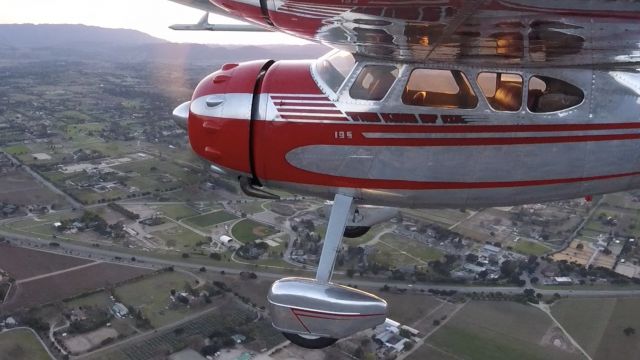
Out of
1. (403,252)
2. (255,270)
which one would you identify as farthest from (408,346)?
(255,270)

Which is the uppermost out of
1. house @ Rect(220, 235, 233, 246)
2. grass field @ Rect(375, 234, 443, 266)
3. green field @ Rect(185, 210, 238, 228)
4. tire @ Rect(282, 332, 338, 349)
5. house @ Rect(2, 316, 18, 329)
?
tire @ Rect(282, 332, 338, 349)

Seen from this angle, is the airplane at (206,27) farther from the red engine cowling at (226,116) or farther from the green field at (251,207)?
the green field at (251,207)

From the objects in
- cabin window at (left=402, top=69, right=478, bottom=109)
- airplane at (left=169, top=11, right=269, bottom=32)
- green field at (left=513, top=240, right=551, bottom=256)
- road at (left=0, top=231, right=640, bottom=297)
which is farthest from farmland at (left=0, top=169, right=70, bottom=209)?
cabin window at (left=402, top=69, right=478, bottom=109)

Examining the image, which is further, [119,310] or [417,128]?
[119,310]

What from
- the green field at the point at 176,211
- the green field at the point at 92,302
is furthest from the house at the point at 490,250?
the green field at the point at 92,302

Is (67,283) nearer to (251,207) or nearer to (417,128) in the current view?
(251,207)

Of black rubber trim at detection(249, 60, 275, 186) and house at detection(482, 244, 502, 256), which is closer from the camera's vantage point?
black rubber trim at detection(249, 60, 275, 186)

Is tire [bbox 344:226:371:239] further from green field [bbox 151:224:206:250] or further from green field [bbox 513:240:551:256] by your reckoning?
green field [bbox 513:240:551:256]
